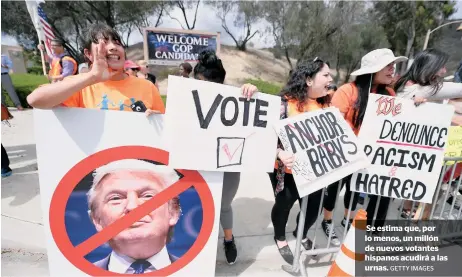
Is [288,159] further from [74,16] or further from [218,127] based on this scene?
[74,16]

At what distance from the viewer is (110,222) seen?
1.57m

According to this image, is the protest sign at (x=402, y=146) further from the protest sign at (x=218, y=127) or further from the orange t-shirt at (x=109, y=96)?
the orange t-shirt at (x=109, y=96)

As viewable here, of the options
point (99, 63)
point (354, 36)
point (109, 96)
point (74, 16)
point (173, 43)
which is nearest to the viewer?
point (99, 63)

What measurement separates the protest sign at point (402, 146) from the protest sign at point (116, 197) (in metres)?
1.19

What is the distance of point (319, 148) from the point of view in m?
1.79

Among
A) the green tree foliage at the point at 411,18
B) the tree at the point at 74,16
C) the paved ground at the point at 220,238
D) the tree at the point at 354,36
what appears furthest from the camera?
the green tree foliage at the point at 411,18

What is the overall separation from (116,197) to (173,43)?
8985mm

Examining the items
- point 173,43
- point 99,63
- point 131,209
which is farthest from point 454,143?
point 173,43

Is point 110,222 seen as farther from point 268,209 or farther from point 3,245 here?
point 268,209

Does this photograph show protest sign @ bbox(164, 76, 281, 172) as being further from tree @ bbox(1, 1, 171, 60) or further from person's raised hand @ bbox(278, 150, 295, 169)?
tree @ bbox(1, 1, 171, 60)

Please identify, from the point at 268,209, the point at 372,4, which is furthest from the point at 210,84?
the point at 372,4

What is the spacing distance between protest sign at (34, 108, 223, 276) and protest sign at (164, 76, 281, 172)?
0.30ft

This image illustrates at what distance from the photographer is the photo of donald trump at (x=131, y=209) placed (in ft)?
5.03

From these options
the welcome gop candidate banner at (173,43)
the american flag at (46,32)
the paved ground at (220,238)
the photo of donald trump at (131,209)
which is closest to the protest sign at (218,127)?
the photo of donald trump at (131,209)
